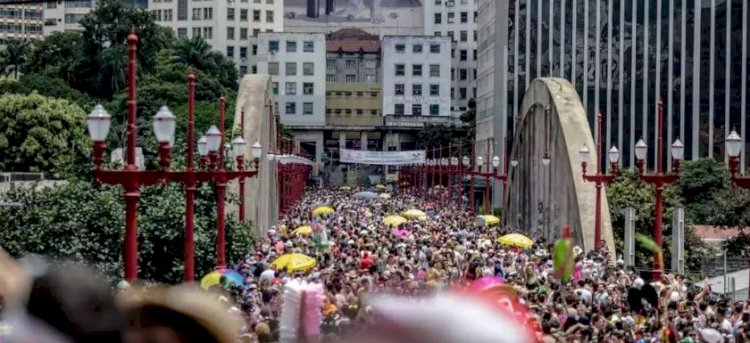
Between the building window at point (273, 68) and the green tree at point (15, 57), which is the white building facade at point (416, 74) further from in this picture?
the green tree at point (15, 57)

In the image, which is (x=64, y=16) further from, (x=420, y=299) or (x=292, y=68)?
(x=420, y=299)

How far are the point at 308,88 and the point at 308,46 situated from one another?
12.8ft

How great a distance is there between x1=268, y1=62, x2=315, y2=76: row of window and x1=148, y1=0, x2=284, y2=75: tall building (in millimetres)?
7070

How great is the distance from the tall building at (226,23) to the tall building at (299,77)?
7341mm

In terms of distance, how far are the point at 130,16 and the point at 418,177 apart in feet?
85.0

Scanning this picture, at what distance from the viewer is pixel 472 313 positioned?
4043 millimetres

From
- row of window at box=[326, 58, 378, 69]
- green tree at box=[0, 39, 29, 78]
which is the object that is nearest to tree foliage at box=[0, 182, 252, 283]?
green tree at box=[0, 39, 29, 78]

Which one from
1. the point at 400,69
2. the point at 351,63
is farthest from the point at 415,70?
the point at 351,63

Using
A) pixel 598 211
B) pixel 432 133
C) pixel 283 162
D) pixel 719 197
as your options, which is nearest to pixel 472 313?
pixel 598 211

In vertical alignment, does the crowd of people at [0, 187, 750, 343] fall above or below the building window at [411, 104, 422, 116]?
below

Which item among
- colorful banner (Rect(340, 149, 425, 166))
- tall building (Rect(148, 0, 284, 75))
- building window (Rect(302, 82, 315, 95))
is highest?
tall building (Rect(148, 0, 284, 75))

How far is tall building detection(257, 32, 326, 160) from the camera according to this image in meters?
132

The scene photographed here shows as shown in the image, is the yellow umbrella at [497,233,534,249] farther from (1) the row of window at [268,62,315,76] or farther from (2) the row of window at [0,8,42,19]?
(2) the row of window at [0,8,42,19]

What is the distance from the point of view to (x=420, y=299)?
4773 mm
